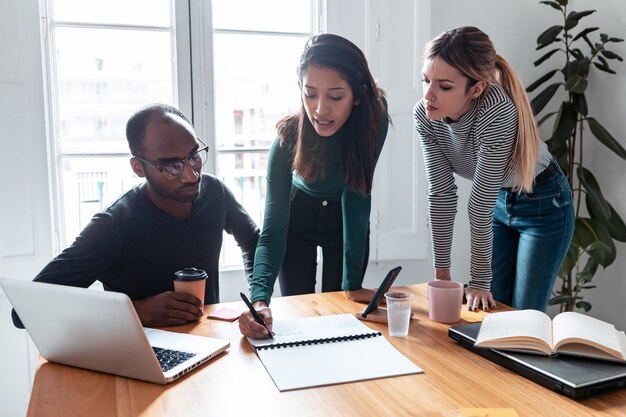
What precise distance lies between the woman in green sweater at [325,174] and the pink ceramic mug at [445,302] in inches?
8.4

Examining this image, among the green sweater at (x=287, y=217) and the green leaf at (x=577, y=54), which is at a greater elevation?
the green leaf at (x=577, y=54)

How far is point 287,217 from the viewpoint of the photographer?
164 cm

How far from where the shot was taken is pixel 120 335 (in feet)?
3.50

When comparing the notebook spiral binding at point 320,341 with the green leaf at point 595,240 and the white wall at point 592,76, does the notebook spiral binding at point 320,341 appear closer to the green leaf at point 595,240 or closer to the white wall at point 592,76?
the green leaf at point 595,240

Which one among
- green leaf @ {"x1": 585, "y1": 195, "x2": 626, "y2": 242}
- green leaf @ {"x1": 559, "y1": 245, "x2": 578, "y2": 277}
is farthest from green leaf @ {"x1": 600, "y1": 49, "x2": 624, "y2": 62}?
green leaf @ {"x1": 559, "y1": 245, "x2": 578, "y2": 277}

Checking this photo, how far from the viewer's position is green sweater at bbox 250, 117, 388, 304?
5.16 ft

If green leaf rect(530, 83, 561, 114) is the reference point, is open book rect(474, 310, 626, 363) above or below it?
below

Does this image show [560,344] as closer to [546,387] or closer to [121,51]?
[546,387]

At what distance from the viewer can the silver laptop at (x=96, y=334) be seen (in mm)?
1052

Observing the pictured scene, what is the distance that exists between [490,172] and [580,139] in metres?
1.65

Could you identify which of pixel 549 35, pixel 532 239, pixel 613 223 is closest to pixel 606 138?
pixel 613 223

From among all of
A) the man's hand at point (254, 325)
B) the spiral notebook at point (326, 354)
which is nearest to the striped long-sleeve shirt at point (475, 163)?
the spiral notebook at point (326, 354)

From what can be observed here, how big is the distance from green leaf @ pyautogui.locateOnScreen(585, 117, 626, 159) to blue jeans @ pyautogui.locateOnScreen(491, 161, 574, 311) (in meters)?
1.07

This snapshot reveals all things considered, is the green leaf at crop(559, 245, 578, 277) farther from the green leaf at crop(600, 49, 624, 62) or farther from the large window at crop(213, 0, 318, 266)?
the large window at crop(213, 0, 318, 266)
